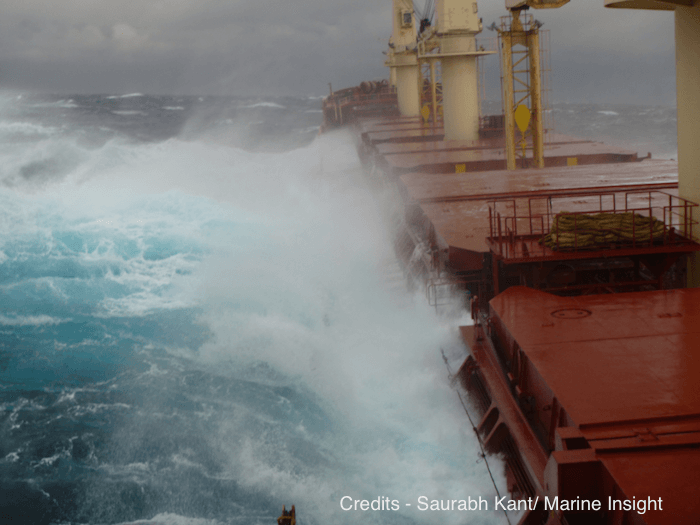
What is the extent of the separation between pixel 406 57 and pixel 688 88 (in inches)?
1430

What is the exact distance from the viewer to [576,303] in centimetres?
814

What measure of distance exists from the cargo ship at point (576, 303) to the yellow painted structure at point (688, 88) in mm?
30

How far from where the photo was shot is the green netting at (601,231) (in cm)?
887

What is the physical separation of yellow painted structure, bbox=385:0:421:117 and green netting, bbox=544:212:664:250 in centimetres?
3312

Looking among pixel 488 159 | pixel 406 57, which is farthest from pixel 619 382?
pixel 406 57

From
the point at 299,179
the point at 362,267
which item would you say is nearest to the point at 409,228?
the point at 362,267

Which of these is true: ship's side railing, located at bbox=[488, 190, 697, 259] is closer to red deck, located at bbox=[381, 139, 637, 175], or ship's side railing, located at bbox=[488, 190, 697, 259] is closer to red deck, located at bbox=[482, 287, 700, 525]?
red deck, located at bbox=[482, 287, 700, 525]

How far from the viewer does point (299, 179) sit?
4081 cm

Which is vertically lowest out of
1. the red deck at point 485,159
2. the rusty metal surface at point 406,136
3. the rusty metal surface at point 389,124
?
the red deck at point 485,159

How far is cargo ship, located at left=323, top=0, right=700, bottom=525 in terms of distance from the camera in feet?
15.3

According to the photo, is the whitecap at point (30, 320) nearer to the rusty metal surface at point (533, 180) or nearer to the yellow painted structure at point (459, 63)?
the rusty metal surface at point (533, 180)

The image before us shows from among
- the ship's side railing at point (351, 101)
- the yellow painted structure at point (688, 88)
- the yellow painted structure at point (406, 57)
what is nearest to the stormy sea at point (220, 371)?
the yellow painted structure at point (688, 88)

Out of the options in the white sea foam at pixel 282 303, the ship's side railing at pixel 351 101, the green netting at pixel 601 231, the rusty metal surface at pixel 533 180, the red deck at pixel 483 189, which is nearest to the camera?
the green netting at pixel 601 231

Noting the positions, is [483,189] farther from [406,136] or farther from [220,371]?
[406,136]
